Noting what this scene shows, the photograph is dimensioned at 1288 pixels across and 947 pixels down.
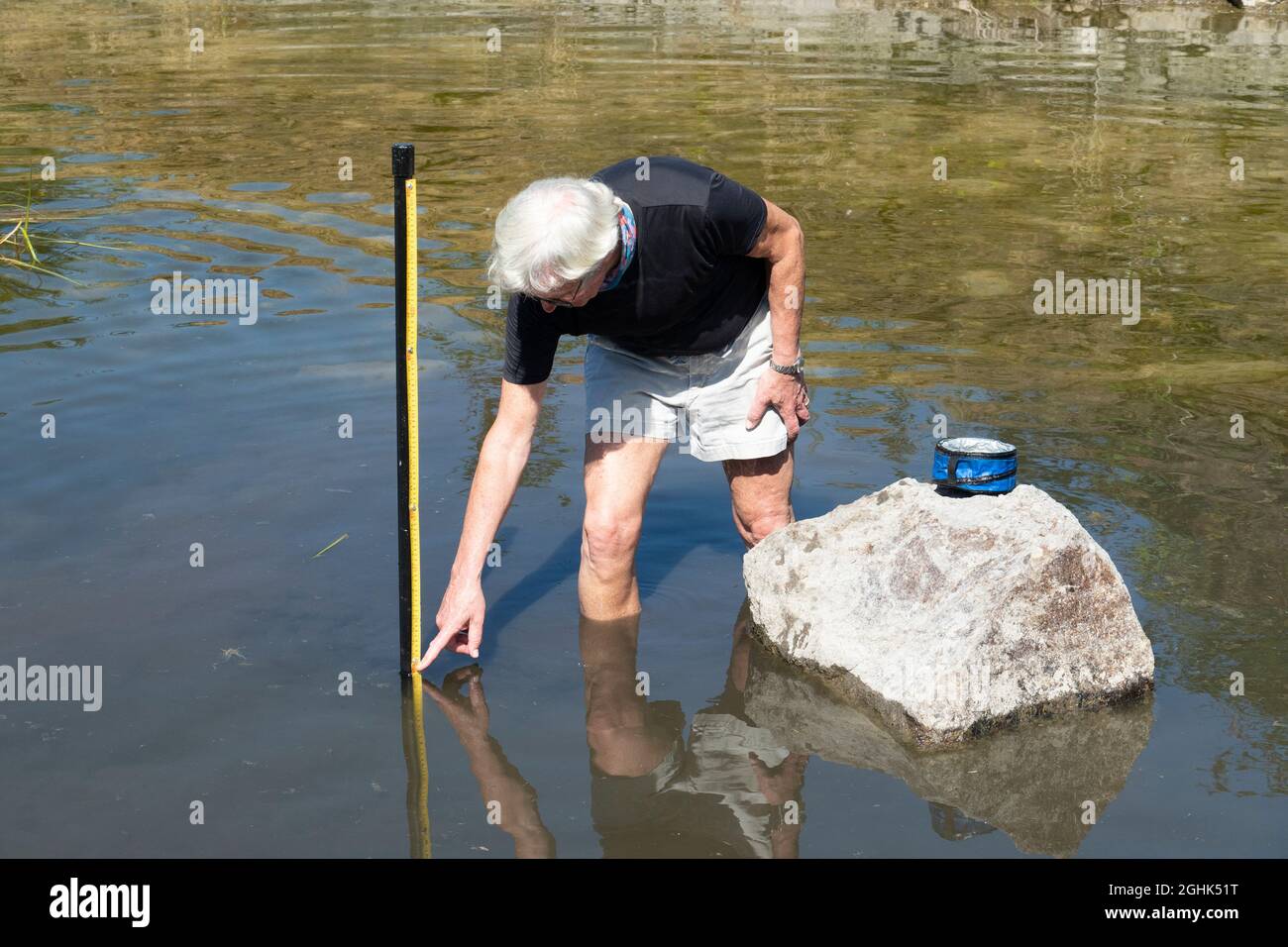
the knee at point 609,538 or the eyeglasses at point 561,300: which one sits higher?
the eyeglasses at point 561,300

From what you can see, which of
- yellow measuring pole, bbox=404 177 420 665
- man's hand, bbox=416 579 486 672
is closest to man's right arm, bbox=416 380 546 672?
man's hand, bbox=416 579 486 672

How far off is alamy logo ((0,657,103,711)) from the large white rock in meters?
2.29

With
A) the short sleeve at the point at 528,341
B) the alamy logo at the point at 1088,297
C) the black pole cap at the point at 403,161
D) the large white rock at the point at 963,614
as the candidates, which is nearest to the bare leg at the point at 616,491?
the short sleeve at the point at 528,341

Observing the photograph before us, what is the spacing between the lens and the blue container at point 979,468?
462cm

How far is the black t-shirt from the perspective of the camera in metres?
4.19

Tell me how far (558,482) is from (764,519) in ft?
5.35

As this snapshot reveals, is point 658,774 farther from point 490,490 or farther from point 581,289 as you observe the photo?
point 581,289

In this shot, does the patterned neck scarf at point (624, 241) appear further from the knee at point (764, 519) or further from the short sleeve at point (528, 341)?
the knee at point (764, 519)

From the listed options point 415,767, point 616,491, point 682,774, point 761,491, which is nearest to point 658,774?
point 682,774

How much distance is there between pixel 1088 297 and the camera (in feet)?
29.8

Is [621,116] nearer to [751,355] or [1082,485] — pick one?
[1082,485]

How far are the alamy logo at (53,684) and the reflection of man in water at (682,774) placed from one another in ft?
5.23

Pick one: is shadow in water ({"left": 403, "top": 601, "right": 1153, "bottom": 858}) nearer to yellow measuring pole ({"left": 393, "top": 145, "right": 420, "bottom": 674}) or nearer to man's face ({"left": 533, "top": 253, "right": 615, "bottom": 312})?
yellow measuring pole ({"left": 393, "top": 145, "right": 420, "bottom": 674})

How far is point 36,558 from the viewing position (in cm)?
546
